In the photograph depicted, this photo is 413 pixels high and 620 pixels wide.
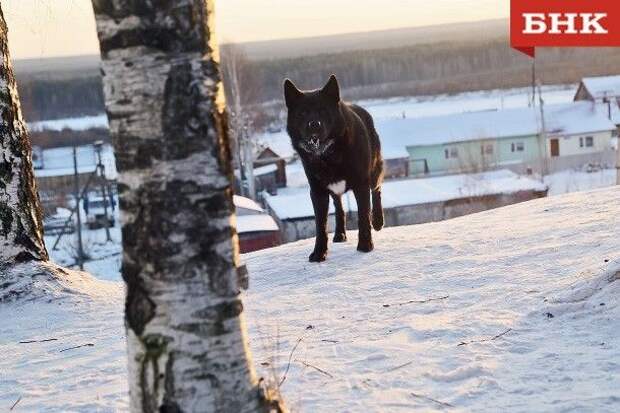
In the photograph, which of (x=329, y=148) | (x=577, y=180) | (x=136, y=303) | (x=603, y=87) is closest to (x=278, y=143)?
(x=603, y=87)

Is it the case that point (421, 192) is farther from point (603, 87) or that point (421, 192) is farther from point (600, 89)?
point (603, 87)

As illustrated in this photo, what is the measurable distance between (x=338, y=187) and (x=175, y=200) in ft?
14.8

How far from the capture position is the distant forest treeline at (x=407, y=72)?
8231 centimetres

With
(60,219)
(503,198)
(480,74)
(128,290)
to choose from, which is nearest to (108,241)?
(60,219)

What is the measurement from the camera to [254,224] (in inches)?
1017

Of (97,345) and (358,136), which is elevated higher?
(358,136)

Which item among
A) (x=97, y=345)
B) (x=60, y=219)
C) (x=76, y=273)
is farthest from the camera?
(x=60, y=219)

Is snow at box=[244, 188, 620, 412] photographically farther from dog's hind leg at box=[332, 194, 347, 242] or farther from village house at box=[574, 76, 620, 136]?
village house at box=[574, 76, 620, 136]

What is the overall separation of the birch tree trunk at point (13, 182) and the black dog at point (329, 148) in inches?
87.0

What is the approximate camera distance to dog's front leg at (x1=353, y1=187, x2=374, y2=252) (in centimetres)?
709

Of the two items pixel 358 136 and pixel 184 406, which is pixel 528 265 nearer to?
pixel 358 136

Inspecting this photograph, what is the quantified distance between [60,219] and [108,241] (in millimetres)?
4831

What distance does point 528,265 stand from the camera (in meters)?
→ 5.80

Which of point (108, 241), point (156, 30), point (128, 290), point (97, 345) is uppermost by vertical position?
point (156, 30)
